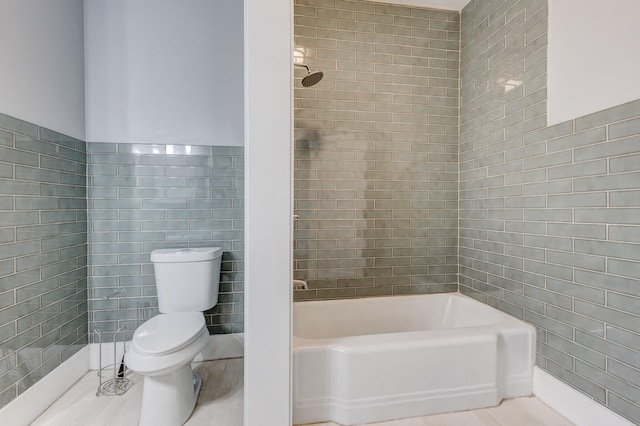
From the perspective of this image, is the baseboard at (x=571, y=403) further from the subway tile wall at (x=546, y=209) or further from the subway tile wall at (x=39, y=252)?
the subway tile wall at (x=39, y=252)

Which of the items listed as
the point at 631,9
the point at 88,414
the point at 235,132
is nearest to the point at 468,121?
the point at 631,9

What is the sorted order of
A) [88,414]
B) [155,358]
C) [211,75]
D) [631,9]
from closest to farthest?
[631,9] < [155,358] < [88,414] < [211,75]

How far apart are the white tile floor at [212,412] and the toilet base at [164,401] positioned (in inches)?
3.7

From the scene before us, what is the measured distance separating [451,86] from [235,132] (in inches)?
69.3

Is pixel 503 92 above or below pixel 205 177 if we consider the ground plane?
above

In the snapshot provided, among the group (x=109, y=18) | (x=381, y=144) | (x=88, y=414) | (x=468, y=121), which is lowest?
(x=88, y=414)

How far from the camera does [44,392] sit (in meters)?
1.82

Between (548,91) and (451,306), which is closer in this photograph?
(548,91)

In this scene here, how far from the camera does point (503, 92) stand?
7.15 ft

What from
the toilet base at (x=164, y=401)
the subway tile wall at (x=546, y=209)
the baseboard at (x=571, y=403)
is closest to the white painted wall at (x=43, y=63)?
the toilet base at (x=164, y=401)

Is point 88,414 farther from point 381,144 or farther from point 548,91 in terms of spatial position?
point 548,91

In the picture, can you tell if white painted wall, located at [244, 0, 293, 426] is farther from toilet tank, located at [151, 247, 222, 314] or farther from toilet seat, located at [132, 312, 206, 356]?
toilet tank, located at [151, 247, 222, 314]

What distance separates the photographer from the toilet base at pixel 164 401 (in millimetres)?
1665

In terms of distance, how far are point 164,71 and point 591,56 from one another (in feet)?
8.40
